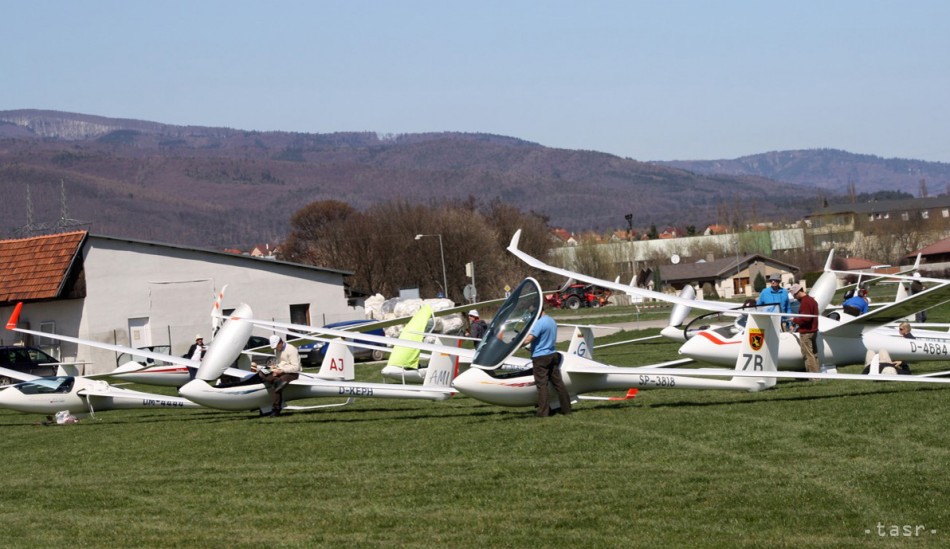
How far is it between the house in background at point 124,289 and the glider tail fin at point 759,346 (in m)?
27.3

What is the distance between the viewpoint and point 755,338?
1541 centimetres

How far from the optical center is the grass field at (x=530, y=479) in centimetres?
827

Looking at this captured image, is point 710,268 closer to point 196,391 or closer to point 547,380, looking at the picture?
point 196,391

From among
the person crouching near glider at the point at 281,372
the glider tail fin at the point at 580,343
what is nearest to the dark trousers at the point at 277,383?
the person crouching near glider at the point at 281,372

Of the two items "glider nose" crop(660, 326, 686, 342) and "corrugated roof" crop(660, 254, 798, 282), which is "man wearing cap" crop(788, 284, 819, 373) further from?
"corrugated roof" crop(660, 254, 798, 282)

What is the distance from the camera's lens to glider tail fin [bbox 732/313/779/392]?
50.5 ft

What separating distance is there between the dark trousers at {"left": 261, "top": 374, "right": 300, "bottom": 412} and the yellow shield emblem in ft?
22.7

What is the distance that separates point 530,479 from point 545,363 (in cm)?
442

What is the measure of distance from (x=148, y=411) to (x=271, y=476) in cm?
1071

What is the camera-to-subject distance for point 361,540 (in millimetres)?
8328

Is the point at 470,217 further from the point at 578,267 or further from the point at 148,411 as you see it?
the point at 148,411

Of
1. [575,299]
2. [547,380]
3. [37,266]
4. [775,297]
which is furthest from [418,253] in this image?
[547,380]

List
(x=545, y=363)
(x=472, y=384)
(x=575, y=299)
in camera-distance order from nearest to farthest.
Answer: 1. (x=472, y=384)
2. (x=545, y=363)
3. (x=575, y=299)

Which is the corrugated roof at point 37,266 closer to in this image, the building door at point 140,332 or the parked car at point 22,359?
the building door at point 140,332
